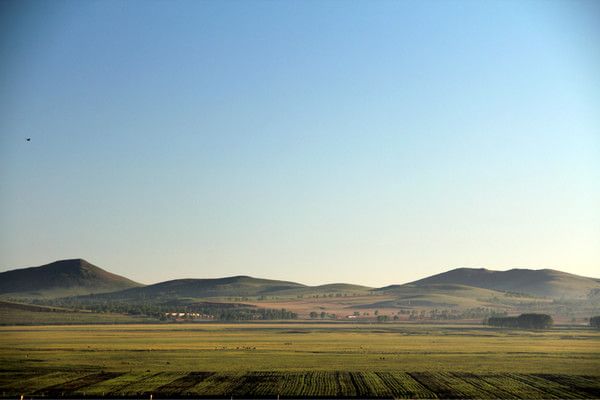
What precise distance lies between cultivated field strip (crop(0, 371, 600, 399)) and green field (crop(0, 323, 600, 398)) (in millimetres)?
118

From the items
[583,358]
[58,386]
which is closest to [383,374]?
[58,386]

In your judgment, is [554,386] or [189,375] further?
[189,375]

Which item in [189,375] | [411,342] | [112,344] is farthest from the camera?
[411,342]

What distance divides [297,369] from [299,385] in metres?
20.2

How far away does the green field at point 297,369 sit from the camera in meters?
91.6

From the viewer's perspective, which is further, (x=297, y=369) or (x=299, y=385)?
(x=297, y=369)

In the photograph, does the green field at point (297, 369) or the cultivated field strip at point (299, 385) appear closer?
the cultivated field strip at point (299, 385)

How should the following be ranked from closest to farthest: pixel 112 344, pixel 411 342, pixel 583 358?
pixel 583 358
pixel 112 344
pixel 411 342

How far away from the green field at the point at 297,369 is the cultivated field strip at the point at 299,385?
0.12 m

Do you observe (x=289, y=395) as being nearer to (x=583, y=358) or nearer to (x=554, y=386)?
(x=554, y=386)

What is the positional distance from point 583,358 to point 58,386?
3582 inches

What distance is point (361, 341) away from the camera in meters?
196

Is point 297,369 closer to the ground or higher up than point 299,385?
higher up

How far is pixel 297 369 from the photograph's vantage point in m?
117
